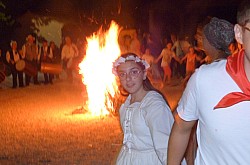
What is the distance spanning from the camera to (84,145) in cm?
856

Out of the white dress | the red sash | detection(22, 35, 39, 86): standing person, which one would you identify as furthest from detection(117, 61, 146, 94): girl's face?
detection(22, 35, 39, 86): standing person

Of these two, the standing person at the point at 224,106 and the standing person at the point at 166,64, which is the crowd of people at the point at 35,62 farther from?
the standing person at the point at 224,106

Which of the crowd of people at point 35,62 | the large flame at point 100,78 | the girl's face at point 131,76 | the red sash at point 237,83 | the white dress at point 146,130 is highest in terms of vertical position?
the red sash at point 237,83

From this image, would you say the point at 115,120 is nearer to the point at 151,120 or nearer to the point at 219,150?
the point at 151,120

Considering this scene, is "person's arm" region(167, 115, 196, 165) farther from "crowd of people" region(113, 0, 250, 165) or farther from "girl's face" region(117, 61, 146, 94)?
"girl's face" region(117, 61, 146, 94)

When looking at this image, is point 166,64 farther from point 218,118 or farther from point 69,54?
point 218,118

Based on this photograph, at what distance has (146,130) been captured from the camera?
12.4ft

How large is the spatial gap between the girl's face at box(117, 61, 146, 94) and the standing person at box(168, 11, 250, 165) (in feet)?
3.99

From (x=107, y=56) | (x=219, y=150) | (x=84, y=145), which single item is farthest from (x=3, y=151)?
(x=219, y=150)

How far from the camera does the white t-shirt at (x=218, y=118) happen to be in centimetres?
254

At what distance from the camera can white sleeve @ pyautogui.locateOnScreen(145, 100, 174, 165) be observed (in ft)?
11.6

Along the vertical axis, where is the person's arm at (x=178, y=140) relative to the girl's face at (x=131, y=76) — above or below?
below

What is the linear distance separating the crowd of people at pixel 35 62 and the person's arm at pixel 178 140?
17.0 m

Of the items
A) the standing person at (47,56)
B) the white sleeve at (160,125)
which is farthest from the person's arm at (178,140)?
the standing person at (47,56)
